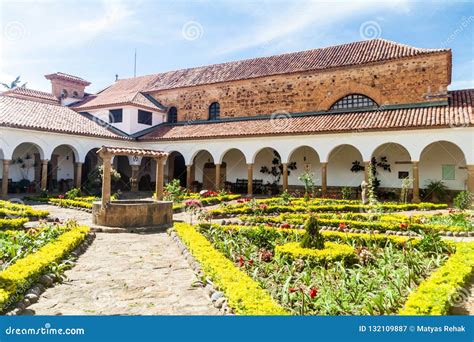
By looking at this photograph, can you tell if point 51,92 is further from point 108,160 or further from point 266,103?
point 108,160

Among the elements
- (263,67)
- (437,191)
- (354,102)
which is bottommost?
(437,191)

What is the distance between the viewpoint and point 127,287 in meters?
5.72

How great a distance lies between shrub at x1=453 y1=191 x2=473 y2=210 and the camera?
1300cm

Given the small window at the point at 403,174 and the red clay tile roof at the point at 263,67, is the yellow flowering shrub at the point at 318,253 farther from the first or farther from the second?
the red clay tile roof at the point at 263,67

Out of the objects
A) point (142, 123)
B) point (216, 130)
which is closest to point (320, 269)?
point (216, 130)

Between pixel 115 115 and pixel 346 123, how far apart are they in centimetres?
1651

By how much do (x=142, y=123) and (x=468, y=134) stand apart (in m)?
20.7

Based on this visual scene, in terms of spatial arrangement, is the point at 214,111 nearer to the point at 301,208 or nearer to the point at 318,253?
the point at 301,208

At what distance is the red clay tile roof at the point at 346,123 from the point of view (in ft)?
56.0

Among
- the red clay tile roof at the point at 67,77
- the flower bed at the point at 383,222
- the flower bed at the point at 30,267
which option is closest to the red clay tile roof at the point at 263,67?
the red clay tile roof at the point at 67,77

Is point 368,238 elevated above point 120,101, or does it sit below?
below

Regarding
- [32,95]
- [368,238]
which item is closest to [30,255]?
[368,238]

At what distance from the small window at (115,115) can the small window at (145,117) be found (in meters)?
1.38

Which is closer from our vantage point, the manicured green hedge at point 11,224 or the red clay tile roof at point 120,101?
the manicured green hedge at point 11,224
